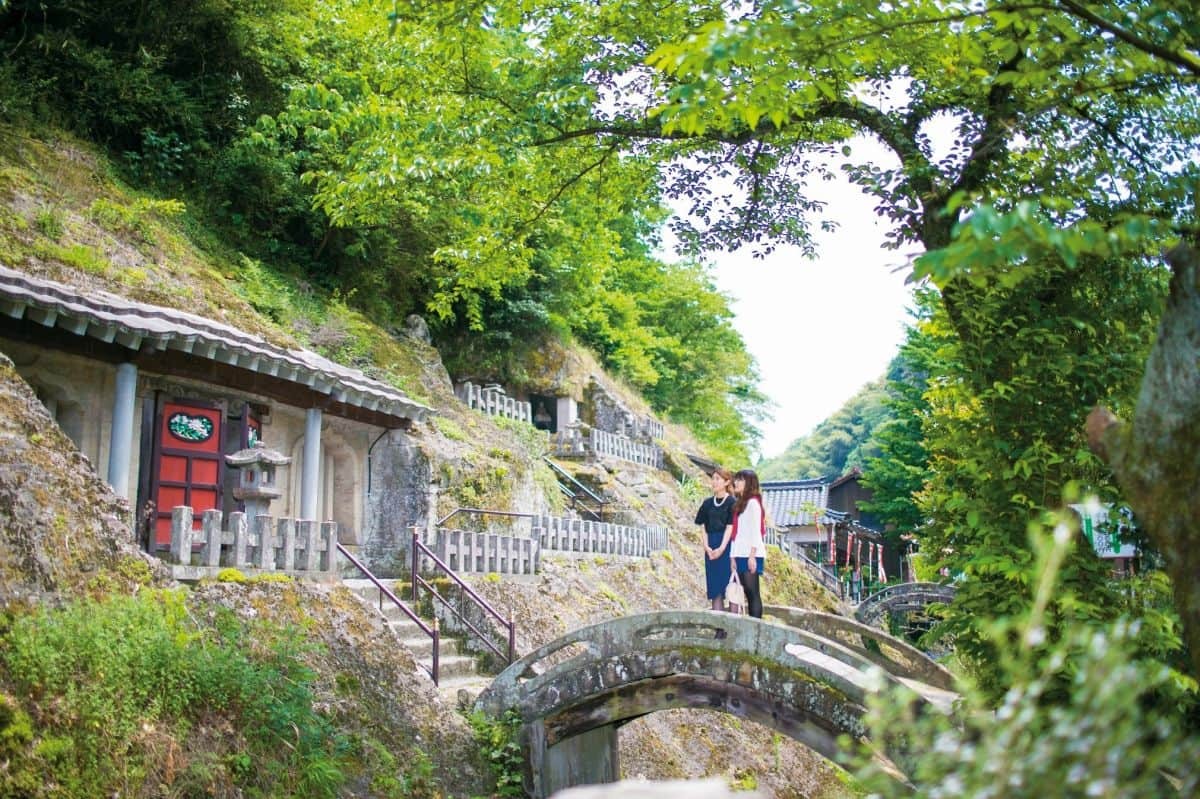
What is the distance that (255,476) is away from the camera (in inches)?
452

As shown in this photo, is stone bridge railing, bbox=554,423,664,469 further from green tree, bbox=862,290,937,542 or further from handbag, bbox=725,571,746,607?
handbag, bbox=725,571,746,607

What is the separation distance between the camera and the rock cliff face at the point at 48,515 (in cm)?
830

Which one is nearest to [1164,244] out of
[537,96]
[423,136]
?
[537,96]

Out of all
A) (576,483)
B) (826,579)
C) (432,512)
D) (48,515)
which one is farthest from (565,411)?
(48,515)

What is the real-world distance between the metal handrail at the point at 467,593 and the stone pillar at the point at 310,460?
5.20 feet

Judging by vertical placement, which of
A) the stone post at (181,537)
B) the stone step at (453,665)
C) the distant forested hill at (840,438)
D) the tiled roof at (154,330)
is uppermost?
the distant forested hill at (840,438)

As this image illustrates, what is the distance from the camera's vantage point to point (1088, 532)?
7711 mm

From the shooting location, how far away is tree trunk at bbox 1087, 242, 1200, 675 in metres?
4.09

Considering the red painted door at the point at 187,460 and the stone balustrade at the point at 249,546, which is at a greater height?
the red painted door at the point at 187,460

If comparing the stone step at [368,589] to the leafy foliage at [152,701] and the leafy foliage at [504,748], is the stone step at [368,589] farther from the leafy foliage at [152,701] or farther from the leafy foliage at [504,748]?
the leafy foliage at [152,701]

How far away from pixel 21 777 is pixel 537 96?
315 inches

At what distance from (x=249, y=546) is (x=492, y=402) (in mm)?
15992

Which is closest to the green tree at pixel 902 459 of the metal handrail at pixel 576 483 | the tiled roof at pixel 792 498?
the tiled roof at pixel 792 498

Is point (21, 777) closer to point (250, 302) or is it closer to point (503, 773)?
point (503, 773)
